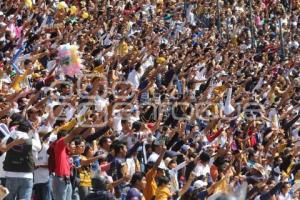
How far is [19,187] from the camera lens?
8320 millimetres

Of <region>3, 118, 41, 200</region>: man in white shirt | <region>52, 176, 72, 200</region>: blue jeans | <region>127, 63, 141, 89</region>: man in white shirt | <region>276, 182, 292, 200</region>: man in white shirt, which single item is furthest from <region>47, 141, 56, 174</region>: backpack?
<region>127, 63, 141, 89</region>: man in white shirt

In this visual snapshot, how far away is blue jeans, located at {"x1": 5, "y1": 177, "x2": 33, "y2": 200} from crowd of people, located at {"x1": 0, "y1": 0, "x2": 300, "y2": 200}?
0.5 inches

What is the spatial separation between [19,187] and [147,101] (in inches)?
253

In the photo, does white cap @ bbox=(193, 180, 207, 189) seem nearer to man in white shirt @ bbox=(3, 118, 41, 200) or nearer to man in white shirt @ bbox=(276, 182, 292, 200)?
man in white shirt @ bbox=(276, 182, 292, 200)

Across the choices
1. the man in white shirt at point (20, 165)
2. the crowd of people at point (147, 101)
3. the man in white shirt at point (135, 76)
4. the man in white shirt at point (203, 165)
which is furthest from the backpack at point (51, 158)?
the man in white shirt at point (135, 76)

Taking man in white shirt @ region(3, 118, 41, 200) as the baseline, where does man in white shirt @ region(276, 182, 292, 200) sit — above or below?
below

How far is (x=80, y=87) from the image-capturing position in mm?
12609

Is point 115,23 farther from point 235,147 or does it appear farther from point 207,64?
→ point 235,147

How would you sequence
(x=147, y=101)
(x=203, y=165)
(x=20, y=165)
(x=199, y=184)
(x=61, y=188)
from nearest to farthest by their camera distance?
(x=20, y=165)
(x=61, y=188)
(x=199, y=184)
(x=203, y=165)
(x=147, y=101)

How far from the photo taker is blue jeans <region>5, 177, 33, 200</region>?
832cm

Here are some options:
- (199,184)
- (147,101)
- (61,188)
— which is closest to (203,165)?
(199,184)

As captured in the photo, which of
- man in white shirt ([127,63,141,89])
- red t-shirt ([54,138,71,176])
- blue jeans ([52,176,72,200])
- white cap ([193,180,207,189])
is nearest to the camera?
red t-shirt ([54,138,71,176])

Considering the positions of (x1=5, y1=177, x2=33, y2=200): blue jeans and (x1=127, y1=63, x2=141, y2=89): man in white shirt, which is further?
(x1=127, y1=63, x2=141, y2=89): man in white shirt

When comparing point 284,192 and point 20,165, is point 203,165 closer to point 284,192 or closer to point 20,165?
point 284,192
